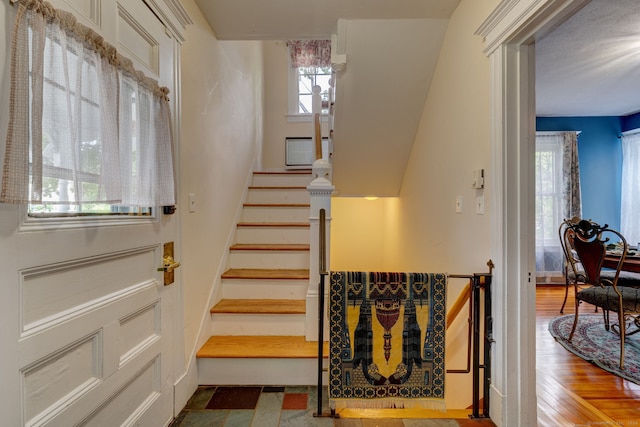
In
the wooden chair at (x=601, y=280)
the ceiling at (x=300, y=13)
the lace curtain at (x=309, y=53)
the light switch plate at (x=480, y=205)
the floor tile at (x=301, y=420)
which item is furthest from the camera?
the lace curtain at (x=309, y=53)

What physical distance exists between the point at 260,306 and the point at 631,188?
18.6ft

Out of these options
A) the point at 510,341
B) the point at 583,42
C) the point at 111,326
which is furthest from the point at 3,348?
the point at 583,42

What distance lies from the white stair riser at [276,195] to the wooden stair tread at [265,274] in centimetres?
105

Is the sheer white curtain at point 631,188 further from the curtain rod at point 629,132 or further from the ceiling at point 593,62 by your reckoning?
the ceiling at point 593,62

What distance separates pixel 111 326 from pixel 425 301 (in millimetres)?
1415

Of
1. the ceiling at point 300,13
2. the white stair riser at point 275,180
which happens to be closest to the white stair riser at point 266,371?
the white stair riser at point 275,180

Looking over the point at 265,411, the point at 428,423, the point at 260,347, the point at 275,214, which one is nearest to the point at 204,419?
the point at 265,411

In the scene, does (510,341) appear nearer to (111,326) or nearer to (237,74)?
(111,326)

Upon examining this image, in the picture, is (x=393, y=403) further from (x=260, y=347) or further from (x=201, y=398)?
(x=201, y=398)

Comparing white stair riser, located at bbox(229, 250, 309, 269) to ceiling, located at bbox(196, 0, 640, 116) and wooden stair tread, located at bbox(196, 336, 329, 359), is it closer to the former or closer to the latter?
wooden stair tread, located at bbox(196, 336, 329, 359)

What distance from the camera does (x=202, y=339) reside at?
203 cm

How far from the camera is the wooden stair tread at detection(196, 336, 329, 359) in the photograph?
193 cm

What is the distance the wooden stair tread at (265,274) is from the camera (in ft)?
7.90

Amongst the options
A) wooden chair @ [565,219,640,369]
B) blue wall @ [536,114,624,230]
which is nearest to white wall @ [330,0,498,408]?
wooden chair @ [565,219,640,369]
